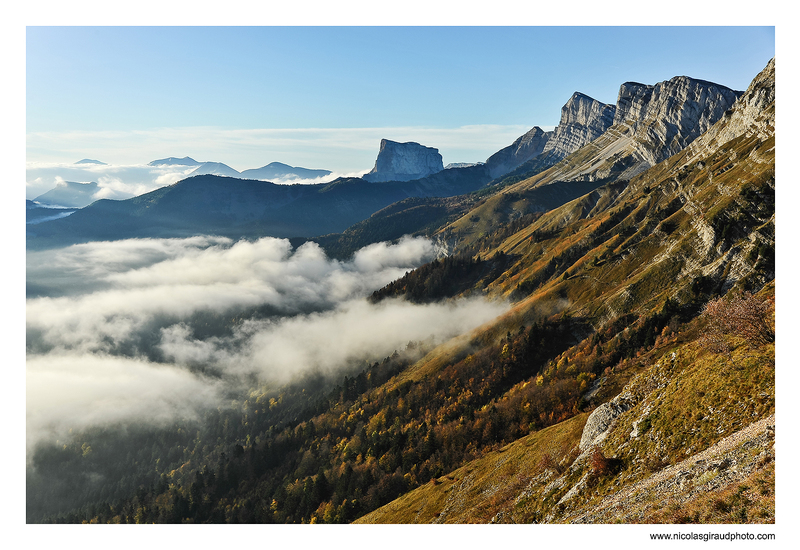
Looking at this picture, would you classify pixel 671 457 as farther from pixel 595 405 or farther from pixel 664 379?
pixel 595 405

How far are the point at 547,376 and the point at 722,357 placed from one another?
104698 mm

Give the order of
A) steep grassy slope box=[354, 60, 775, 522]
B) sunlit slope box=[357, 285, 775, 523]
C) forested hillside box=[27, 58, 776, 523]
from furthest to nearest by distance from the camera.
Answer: forested hillside box=[27, 58, 776, 523] < steep grassy slope box=[354, 60, 775, 522] < sunlit slope box=[357, 285, 775, 523]

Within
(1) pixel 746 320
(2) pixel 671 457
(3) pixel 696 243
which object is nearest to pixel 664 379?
(1) pixel 746 320

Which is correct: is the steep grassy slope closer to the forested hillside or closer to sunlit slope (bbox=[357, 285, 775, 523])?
sunlit slope (bbox=[357, 285, 775, 523])


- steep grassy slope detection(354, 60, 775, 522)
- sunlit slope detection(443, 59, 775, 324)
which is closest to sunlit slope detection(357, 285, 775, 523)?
steep grassy slope detection(354, 60, 775, 522)

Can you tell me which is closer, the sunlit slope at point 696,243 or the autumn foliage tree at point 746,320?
the autumn foliage tree at point 746,320

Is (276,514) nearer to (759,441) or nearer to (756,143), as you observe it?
(759,441)

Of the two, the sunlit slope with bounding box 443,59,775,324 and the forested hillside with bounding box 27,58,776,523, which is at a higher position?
the sunlit slope with bounding box 443,59,775,324

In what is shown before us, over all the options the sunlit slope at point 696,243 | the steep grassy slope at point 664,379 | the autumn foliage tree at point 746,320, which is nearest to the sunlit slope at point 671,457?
the steep grassy slope at point 664,379

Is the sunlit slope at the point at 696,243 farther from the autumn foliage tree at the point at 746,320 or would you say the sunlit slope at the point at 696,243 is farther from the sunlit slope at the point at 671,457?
the autumn foliage tree at the point at 746,320

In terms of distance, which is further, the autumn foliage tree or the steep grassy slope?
the autumn foliage tree

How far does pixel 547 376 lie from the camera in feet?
484

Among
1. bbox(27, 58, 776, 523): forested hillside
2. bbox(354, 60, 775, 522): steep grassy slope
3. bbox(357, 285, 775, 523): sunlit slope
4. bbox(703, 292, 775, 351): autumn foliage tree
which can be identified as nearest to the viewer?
bbox(357, 285, 775, 523): sunlit slope
